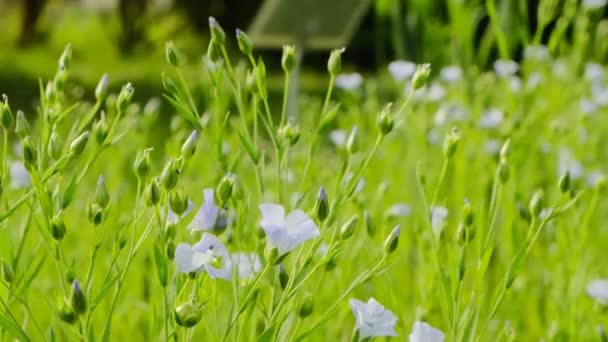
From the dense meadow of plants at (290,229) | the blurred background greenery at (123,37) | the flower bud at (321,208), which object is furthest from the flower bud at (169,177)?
the blurred background greenery at (123,37)

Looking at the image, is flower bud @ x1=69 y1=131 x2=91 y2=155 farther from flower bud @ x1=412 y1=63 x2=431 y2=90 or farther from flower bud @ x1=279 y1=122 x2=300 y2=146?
flower bud @ x1=412 y1=63 x2=431 y2=90

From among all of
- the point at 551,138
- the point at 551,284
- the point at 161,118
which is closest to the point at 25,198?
the point at 551,284

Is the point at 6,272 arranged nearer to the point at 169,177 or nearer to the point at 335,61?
the point at 169,177

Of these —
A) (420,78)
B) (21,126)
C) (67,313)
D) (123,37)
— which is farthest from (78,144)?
(123,37)

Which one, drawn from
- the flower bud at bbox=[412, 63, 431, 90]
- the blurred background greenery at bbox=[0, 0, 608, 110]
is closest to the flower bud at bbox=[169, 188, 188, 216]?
the flower bud at bbox=[412, 63, 431, 90]

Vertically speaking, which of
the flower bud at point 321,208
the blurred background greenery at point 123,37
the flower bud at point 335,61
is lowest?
the blurred background greenery at point 123,37

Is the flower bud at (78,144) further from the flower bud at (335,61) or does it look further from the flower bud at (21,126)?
the flower bud at (335,61)
